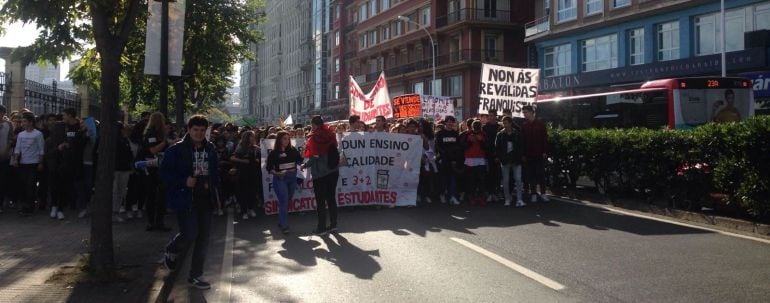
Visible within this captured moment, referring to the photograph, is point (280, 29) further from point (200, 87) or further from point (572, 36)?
point (200, 87)

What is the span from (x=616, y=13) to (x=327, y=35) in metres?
50.8

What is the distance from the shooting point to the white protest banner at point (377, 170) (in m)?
12.4

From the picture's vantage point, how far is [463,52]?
48469 millimetres

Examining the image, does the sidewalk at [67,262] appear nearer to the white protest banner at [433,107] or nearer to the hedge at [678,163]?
the hedge at [678,163]

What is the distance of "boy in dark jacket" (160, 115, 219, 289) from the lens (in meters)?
6.39

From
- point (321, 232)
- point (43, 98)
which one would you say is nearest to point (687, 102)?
point (321, 232)

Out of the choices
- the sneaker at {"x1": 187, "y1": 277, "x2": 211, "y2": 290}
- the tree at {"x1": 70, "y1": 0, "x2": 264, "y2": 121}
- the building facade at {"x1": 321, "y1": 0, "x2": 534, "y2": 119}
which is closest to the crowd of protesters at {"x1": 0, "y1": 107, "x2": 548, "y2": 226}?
the sneaker at {"x1": 187, "y1": 277, "x2": 211, "y2": 290}

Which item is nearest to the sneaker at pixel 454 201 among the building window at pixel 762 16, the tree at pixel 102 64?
the tree at pixel 102 64

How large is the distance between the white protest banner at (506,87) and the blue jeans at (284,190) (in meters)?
7.80

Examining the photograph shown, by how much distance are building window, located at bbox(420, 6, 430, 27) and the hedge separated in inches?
1617

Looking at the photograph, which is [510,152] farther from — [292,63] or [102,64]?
[292,63]

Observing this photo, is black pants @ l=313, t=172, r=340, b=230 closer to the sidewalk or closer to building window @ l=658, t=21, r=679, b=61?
the sidewalk

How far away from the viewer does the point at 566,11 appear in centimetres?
3716

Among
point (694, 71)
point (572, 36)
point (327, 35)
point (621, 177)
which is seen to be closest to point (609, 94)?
point (621, 177)
